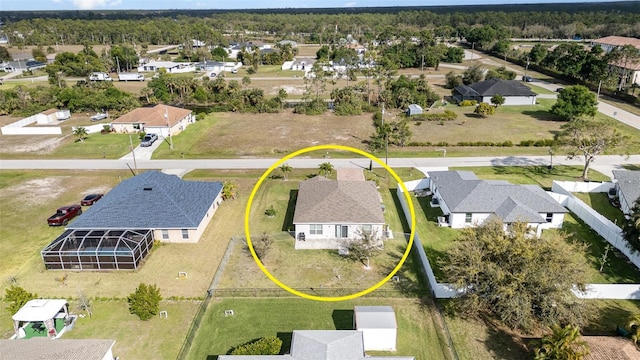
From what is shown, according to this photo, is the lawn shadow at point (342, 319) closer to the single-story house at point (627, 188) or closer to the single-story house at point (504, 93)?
the single-story house at point (627, 188)

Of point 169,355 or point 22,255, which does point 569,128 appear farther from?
point 22,255

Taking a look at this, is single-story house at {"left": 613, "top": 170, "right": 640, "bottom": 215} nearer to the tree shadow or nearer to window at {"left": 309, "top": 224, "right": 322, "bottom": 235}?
window at {"left": 309, "top": 224, "right": 322, "bottom": 235}

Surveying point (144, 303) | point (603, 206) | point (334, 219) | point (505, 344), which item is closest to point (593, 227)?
point (603, 206)

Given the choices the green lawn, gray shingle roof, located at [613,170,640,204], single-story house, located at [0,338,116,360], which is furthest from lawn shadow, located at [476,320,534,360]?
gray shingle roof, located at [613,170,640,204]

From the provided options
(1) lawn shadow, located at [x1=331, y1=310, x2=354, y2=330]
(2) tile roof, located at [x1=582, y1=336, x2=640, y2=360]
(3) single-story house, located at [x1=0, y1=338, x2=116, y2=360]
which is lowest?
(1) lawn shadow, located at [x1=331, y1=310, x2=354, y2=330]

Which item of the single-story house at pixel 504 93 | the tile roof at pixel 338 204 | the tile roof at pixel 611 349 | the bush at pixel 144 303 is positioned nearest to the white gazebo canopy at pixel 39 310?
→ the bush at pixel 144 303

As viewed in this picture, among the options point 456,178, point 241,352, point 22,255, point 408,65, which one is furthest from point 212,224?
point 408,65
